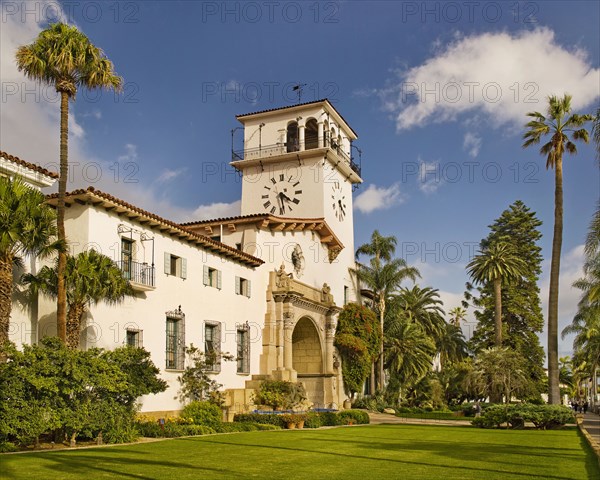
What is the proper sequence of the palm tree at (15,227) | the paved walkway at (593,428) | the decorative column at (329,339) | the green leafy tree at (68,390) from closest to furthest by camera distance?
the green leafy tree at (68,390), the palm tree at (15,227), the paved walkway at (593,428), the decorative column at (329,339)

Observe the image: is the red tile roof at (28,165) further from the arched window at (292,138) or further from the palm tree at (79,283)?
the arched window at (292,138)

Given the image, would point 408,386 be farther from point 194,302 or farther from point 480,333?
point 194,302

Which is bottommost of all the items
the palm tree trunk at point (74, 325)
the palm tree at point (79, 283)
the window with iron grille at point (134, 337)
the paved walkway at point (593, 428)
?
the paved walkway at point (593, 428)

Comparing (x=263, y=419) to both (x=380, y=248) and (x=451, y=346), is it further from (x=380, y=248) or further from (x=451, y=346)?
(x=451, y=346)

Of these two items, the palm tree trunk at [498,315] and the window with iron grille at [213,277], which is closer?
the window with iron grille at [213,277]

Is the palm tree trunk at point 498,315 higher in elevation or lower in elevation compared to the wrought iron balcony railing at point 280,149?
lower

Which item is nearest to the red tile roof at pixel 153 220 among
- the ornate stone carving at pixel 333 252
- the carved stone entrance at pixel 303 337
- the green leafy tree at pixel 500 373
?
the carved stone entrance at pixel 303 337

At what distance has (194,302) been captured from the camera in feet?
104

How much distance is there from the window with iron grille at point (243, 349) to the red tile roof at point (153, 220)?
379 centimetres

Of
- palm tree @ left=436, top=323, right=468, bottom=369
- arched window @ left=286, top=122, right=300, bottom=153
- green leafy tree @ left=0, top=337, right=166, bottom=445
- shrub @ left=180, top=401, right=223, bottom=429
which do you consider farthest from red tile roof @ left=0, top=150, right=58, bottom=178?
palm tree @ left=436, top=323, right=468, bottom=369

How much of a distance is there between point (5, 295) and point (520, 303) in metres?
55.3

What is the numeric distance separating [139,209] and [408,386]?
38176 millimetres

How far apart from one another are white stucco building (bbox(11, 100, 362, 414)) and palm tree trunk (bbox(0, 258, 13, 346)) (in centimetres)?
316

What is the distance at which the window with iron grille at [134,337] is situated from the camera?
88.1ft
